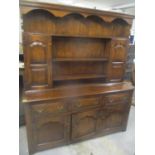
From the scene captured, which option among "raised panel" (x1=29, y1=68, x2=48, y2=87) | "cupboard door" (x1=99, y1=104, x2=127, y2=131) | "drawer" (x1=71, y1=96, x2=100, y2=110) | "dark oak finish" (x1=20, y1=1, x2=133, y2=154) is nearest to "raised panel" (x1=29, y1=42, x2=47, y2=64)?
"dark oak finish" (x1=20, y1=1, x2=133, y2=154)

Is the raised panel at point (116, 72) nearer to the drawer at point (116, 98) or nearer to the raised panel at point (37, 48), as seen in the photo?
the drawer at point (116, 98)

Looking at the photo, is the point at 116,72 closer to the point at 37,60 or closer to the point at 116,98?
the point at 116,98

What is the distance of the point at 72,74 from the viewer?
2.24 metres

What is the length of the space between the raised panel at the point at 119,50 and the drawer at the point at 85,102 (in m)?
0.68

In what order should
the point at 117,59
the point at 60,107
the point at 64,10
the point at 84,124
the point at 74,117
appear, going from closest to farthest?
the point at 64,10
the point at 60,107
the point at 74,117
the point at 84,124
the point at 117,59

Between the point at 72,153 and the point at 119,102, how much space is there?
0.99 metres

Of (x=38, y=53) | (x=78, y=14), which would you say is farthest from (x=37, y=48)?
(x=78, y=14)

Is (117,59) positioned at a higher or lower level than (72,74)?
higher

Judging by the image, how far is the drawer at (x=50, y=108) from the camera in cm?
169

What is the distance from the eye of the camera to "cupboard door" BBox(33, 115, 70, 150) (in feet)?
5.82

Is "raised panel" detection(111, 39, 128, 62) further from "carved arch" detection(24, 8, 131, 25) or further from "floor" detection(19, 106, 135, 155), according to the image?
"floor" detection(19, 106, 135, 155)

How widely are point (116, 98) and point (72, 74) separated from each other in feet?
2.50
